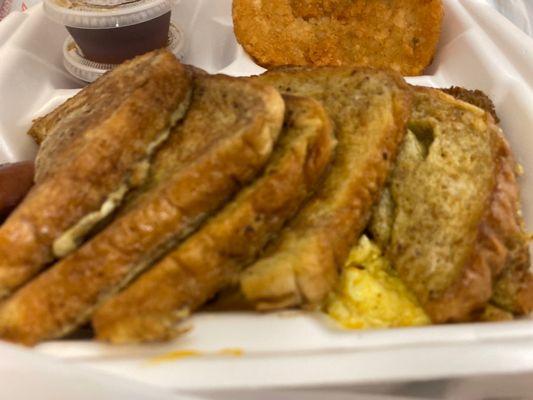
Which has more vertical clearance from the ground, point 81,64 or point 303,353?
point 81,64

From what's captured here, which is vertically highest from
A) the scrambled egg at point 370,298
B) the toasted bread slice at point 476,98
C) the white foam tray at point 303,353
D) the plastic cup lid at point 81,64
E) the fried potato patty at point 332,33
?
the fried potato patty at point 332,33

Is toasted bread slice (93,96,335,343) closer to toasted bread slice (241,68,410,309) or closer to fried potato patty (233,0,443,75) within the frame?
toasted bread slice (241,68,410,309)

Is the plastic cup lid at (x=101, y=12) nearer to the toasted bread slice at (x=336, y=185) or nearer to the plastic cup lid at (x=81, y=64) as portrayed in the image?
the plastic cup lid at (x=81, y=64)

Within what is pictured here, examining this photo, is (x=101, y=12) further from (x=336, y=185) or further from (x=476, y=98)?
(x=476, y=98)

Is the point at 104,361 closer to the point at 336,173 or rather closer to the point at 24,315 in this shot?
the point at 24,315

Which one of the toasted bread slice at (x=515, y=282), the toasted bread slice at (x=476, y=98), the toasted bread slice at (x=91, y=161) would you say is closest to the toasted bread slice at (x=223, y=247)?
the toasted bread slice at (x=91, y=161)

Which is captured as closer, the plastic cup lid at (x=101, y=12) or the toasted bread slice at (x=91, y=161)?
the toasted bread slice at (x=91, y=161)

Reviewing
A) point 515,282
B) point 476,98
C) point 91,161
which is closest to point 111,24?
point 91,161
